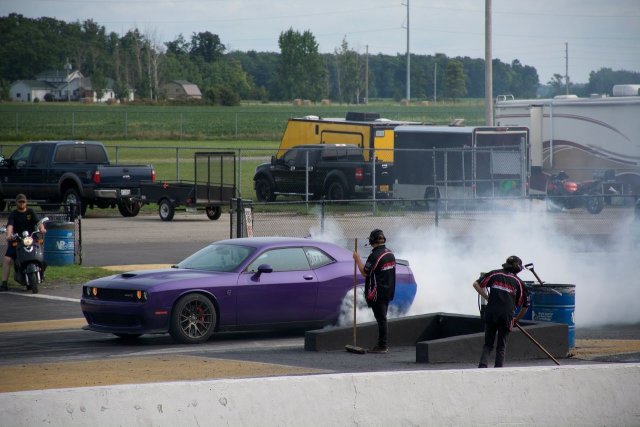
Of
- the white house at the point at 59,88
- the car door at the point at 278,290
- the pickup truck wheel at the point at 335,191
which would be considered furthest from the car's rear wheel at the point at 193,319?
the white house at the point at 59,88

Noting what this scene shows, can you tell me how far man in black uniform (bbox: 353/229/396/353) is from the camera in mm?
13438

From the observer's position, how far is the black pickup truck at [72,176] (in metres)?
32.3

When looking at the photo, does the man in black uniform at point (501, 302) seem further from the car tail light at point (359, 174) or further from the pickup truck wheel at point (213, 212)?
the car tail light at point (359, 174)

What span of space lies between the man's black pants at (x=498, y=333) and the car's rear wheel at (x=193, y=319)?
4008mm

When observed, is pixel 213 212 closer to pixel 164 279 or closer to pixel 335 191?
pixel 335 191

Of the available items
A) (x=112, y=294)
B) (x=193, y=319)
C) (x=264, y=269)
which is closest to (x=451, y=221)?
(x=264, y=269)

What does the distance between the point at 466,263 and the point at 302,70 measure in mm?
117863

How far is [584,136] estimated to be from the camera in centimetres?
3822

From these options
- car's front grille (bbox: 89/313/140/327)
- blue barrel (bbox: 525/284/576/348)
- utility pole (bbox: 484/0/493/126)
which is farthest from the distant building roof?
blue barrel (bbox: 525/284/576/348)

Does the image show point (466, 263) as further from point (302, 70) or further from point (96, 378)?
point (302, 70)

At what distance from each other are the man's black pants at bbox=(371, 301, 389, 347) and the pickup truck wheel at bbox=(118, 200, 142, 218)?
20535 millimetres

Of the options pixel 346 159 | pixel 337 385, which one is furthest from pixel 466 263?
pixel 346 159

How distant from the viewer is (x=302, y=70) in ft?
452

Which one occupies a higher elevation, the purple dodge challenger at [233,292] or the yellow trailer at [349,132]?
the yellow trailer at [349,132]
